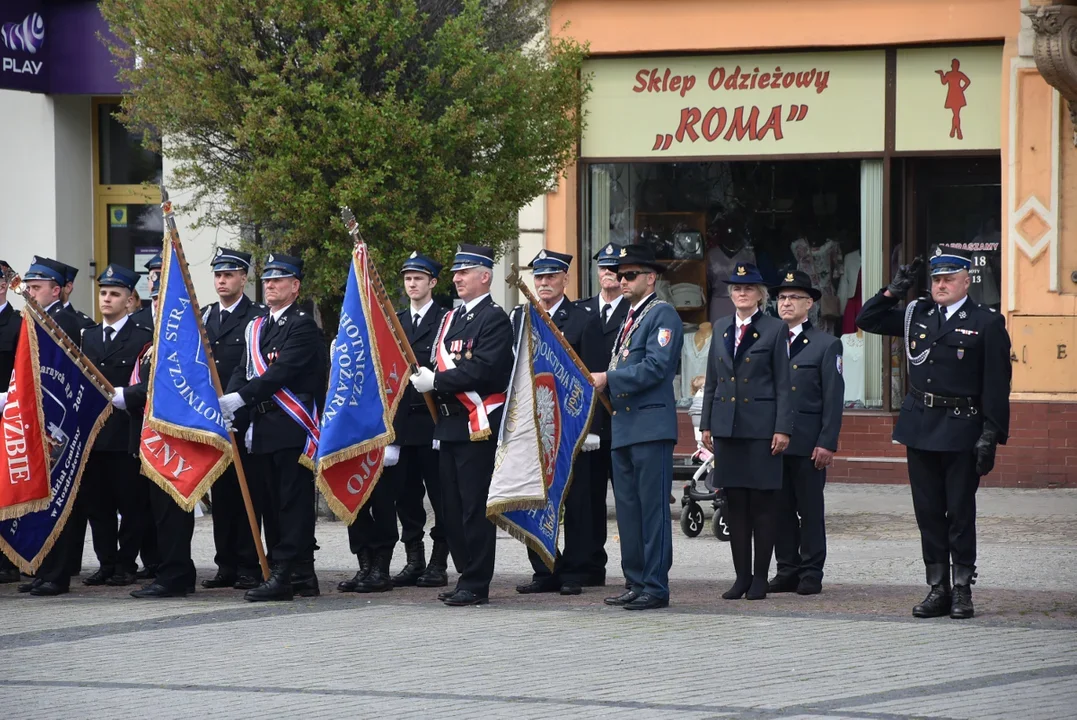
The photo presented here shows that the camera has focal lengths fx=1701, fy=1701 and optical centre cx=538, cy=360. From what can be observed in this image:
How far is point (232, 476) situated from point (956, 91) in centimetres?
894

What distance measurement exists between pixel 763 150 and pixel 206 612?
9.17 m

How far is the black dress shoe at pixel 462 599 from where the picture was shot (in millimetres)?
9594

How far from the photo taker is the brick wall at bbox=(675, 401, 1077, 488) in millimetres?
15570

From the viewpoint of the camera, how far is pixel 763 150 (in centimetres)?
1692

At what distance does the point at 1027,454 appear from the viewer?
1571 cm

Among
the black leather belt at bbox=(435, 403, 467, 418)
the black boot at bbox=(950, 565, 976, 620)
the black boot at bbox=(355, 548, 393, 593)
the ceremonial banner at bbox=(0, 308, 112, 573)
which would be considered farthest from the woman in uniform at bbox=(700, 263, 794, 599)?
the ceremonial banner at bbox=(0, 308, 112, 573)

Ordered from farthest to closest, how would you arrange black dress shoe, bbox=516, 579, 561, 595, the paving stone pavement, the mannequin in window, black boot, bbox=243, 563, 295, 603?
the mannequin in window, black dress shoe, bbox=516, 579, 561, 595, black boot, bbox=243, 563, 295, 603, the paving stone pavement

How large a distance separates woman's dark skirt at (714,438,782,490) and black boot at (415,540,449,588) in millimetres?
1833

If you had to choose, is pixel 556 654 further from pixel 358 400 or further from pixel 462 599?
pixel 358 400

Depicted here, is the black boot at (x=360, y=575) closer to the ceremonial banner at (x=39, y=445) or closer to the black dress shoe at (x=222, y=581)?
the black dress shoe at (x=222, y=581)

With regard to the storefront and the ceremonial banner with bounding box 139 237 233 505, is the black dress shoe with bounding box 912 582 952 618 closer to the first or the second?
the ceremonial banner with bounding box 139 237 233 505

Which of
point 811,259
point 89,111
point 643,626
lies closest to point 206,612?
point 643,626

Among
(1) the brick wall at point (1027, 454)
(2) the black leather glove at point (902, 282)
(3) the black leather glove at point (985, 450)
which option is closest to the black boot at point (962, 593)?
(3) the black leather glove at point (985, 450)

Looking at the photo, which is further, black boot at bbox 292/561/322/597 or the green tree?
the green tree
